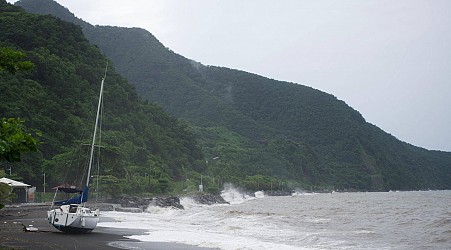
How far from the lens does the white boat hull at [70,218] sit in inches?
984

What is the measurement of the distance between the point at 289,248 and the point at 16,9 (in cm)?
10195

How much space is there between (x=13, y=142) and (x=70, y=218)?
18781mm

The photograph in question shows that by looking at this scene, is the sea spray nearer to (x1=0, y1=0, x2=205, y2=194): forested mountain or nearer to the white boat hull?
(x1=0, y1=0, x2=205, y2=194): forested mountain

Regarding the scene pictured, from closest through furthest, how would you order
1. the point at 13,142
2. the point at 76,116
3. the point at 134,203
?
1. the point at 13,142
2. the point at 134,203
3. the point at 76,116

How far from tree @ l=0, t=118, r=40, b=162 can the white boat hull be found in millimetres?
Result: 18344

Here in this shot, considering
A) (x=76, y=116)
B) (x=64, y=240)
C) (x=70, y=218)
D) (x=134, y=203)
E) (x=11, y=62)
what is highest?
(x=76, y=116)

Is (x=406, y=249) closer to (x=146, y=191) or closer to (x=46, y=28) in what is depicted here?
(x=146, y=191)

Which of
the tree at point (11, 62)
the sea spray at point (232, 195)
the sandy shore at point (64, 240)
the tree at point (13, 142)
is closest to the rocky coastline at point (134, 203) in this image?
the sandy shore at point (64, 240)

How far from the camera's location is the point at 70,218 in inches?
984

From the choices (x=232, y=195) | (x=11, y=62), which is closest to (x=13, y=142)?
(x=11, y=62)

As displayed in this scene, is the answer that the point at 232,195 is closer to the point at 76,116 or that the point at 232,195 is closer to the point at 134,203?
A: the point at 76,116

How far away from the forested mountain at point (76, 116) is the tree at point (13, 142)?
44368 mm

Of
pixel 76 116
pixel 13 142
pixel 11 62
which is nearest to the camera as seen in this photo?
pixel 13 142

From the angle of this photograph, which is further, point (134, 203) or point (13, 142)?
point (134, 203)
